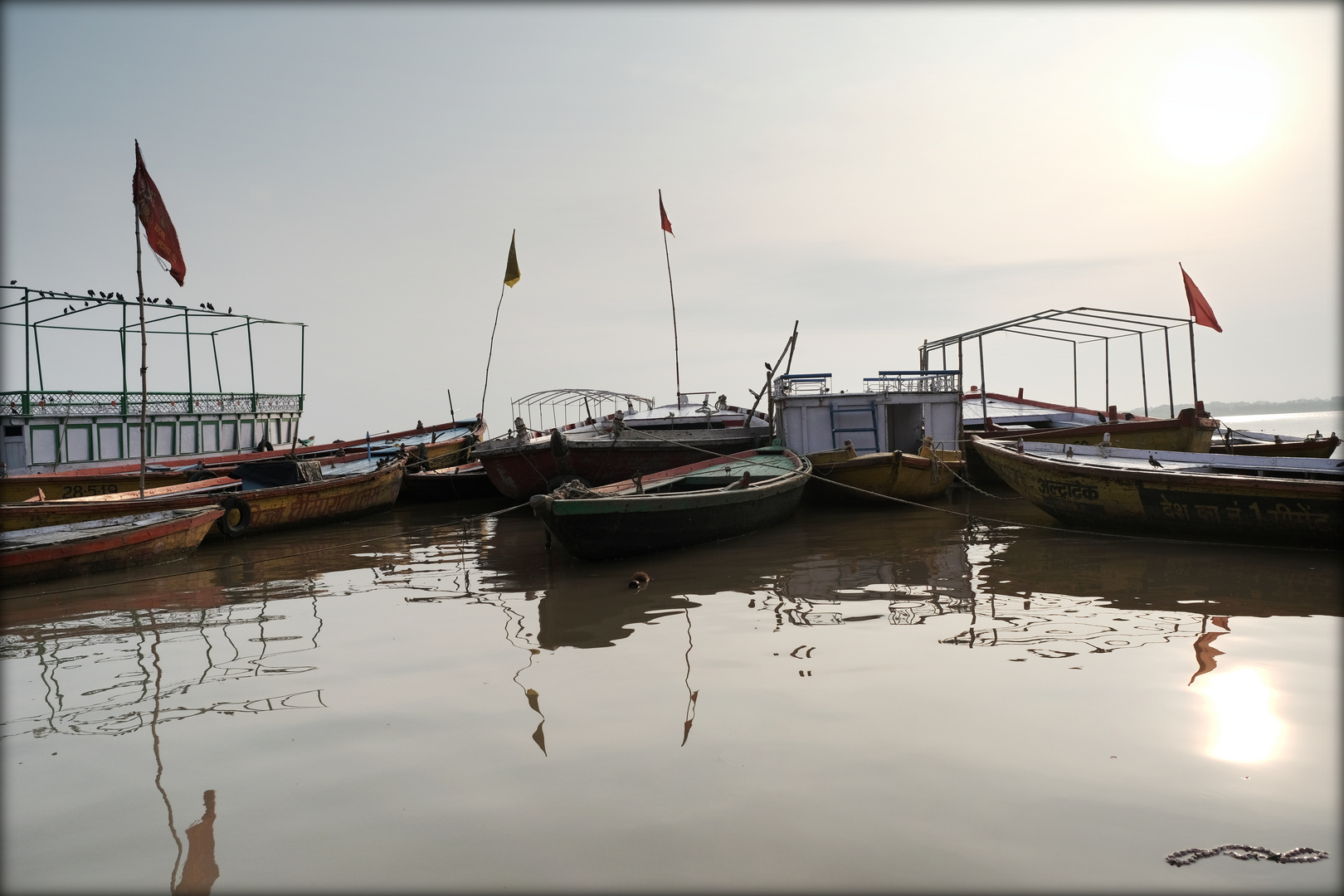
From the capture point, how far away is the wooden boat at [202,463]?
16.4 metres

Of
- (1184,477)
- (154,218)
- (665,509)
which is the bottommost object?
(665,509)

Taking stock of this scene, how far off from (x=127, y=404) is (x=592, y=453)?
12767 millimetres

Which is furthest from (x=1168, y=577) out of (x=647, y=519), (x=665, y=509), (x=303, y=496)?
(x=303, y=496)

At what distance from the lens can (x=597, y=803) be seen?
4.08 meters

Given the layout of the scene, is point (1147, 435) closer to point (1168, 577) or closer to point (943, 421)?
point (943, 421)

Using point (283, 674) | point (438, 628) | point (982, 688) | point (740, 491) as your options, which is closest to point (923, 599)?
point (982, 688)

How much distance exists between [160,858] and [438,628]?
417 centimetres

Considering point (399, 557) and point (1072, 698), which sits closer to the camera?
point (1072, 698)

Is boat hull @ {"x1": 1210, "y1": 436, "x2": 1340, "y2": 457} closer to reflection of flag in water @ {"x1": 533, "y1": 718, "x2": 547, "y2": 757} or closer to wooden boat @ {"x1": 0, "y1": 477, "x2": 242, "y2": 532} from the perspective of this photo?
reflection of flag in water @ {"x1": 533, "y1": 718, "x2": 547, "y2": 757}

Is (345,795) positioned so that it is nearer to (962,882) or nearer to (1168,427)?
(962,882)

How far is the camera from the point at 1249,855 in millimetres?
3445

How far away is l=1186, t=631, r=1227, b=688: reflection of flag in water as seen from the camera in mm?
5771

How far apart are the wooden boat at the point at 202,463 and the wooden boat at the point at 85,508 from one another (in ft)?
9.09

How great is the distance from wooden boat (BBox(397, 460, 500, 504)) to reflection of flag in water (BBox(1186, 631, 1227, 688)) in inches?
656
